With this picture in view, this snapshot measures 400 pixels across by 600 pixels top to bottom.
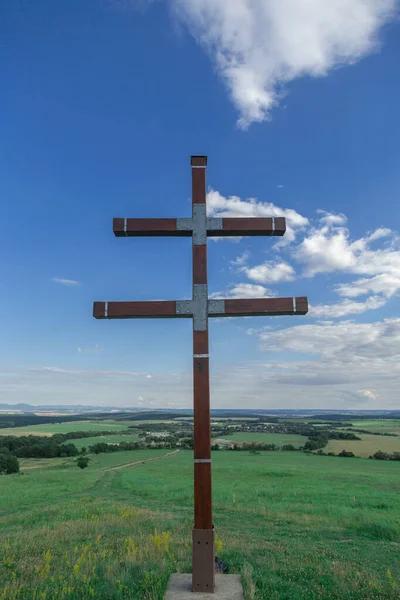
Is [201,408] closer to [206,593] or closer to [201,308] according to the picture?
[201,308]

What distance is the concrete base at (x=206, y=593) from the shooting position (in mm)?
5670

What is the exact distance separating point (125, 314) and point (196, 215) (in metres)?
2.15

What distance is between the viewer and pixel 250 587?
5973mm

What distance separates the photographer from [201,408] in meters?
6.49

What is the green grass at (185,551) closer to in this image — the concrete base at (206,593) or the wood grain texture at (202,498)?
the concrete base at (206,593)

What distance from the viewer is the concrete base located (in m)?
5.67

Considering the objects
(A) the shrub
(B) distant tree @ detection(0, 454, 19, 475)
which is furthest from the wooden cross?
(A) the shrub

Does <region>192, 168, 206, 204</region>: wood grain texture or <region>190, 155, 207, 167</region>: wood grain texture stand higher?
<region>190, 155, 207, 167</region>: wood grain texture

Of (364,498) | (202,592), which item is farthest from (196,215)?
(364,498)

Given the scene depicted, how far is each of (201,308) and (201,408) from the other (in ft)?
5.33

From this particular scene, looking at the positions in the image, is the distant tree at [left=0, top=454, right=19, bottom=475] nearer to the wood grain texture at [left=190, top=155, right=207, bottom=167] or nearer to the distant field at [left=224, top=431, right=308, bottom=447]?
the distant field at [left=224, top=431, right=308, bottom=447]

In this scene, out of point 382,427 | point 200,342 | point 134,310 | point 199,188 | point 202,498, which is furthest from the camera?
point 382,427

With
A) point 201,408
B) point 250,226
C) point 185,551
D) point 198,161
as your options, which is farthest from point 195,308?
point 185,551

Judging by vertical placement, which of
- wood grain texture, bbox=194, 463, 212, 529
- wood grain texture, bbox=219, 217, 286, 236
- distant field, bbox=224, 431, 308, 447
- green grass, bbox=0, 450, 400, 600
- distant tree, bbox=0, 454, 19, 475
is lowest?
distant field, bbox=224, 431, 308, 447
